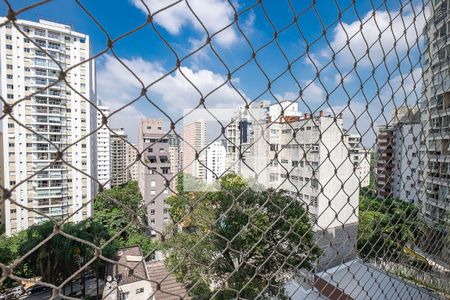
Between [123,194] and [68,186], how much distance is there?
225cm

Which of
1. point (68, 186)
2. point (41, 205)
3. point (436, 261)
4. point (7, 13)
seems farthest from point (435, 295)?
point (41, 205)

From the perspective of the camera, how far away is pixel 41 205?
9.95 meters

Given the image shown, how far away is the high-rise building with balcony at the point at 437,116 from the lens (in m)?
1.00

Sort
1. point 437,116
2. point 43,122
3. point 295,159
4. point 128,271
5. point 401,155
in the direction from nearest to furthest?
point 128,271, point 401,155, point 437,116, point 295,159, point 43,122

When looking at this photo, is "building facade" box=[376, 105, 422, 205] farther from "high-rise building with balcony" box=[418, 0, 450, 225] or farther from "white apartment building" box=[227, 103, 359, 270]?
"white apartment building" box=[227, 103, 359, 270]

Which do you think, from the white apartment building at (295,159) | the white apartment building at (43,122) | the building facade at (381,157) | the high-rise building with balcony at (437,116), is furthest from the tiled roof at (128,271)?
the white apartment building at (43,122)

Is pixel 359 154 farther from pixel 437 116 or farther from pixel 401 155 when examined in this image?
pixel 437 116

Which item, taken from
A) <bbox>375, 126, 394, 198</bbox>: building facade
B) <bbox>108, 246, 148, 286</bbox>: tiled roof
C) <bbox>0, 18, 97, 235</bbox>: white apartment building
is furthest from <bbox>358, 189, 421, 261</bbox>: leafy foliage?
<bbox>0, 18, 97, 235</bbox>: white apartment building

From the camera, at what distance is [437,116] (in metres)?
1.22

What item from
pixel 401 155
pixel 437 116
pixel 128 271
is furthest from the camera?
pixel 437 116

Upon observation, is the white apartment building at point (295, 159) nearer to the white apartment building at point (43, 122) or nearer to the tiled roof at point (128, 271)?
the tiled roof at point (128, 271)

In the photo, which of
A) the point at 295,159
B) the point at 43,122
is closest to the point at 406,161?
the point at 295,159

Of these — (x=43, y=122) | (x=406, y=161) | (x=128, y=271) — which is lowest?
(x=128, y=271)

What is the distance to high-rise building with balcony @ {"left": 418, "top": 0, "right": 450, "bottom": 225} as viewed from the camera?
1.00 metres
